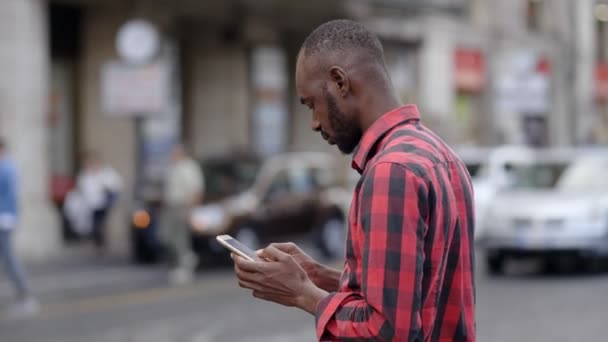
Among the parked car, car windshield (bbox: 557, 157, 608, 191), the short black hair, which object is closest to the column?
the parked car

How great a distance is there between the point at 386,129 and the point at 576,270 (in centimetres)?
1282

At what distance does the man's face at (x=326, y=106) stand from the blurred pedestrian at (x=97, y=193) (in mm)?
14718

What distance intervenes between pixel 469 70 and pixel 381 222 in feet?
96.9

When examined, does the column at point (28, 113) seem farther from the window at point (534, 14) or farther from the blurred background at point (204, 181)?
the window at point (534, 14)

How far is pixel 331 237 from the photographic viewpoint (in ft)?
55.1

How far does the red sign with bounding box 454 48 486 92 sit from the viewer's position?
30.6 metres

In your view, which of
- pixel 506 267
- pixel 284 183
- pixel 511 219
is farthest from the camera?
pixel 284 183

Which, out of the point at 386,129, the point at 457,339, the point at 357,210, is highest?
the point at 386,129

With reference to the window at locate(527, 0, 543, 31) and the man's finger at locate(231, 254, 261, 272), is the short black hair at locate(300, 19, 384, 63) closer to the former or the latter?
the man's finger at locate(231, 254, 261, 272)

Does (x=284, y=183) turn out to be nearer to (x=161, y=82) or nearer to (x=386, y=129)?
(x=161, y=82)

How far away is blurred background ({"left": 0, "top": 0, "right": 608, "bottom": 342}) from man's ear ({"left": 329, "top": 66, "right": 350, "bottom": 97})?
6814 mm

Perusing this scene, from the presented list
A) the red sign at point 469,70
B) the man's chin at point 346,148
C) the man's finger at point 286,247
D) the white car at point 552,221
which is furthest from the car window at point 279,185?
the red sign at point 469,70

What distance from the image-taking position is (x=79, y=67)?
64.0 feet

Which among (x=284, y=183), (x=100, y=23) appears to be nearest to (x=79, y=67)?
(x=100, y=23)
